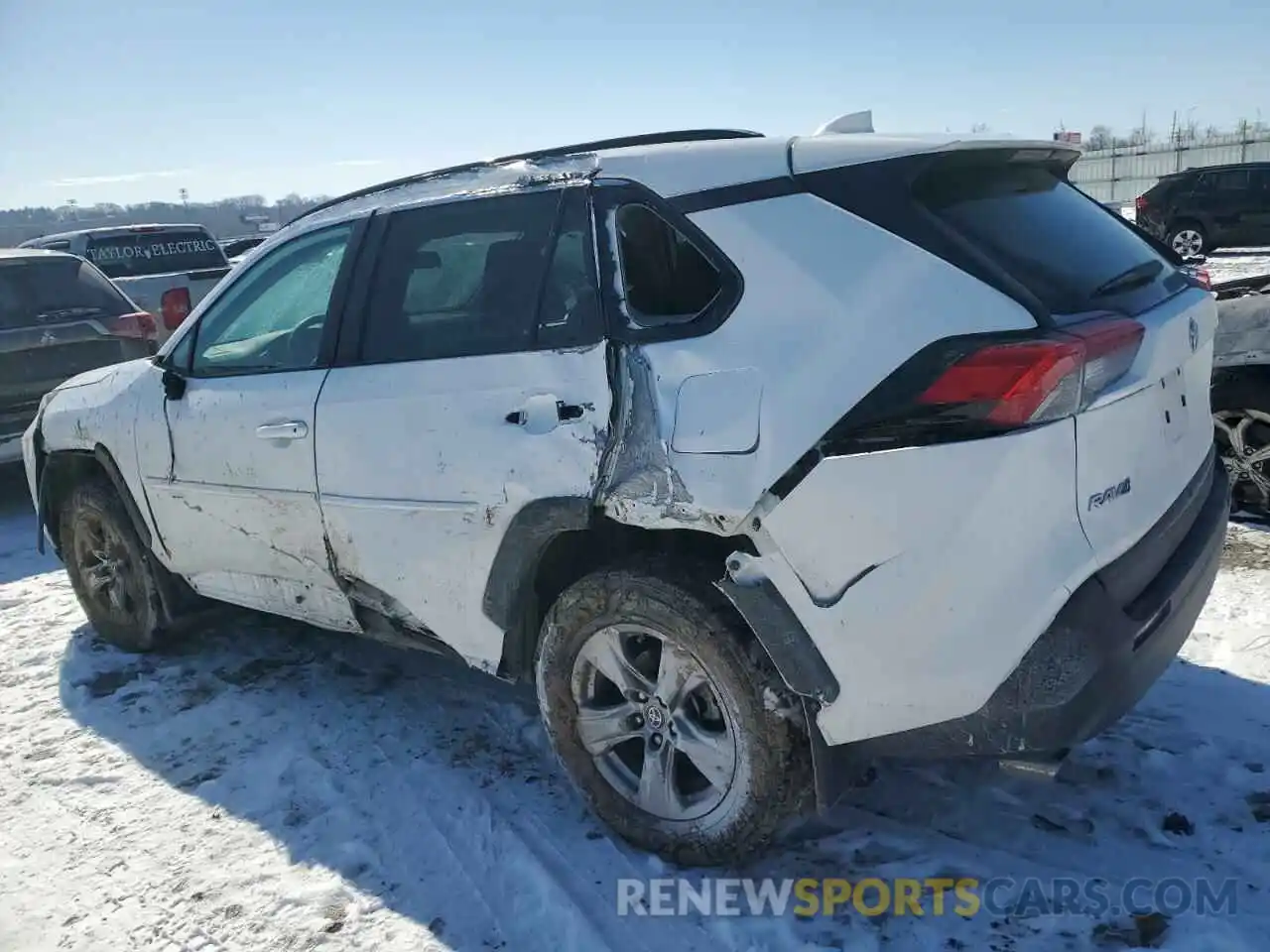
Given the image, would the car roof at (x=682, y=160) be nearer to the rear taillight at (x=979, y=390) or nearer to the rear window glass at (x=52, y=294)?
the rear taillight at (x=979, y=390)

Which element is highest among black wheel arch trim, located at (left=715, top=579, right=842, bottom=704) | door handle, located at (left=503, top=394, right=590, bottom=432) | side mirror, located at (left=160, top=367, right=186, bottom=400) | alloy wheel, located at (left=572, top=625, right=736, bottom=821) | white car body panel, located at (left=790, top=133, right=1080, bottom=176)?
white car body panel, located at (left=790, top=133, right=1080, bottom=176)

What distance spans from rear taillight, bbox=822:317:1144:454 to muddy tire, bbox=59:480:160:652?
11.2 ft

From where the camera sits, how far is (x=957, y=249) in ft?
7.68

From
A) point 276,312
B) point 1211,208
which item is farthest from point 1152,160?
point 276,312

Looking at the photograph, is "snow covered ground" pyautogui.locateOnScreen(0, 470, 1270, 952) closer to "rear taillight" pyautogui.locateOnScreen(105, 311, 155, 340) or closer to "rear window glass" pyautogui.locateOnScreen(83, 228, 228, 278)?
"rear taillight" pyautogui.locateOnScreen(105, 311, 155, 340)

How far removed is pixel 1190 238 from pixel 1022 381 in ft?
63.7

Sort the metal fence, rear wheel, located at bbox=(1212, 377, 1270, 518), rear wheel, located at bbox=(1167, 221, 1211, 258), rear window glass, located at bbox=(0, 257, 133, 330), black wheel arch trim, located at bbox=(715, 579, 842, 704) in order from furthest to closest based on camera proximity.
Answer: the metal fence → rear wheel, located at bbox=(1167, 221, 1211, 258) → rear window glass, located at bbox=(0, 257, 133, 330) → rear wheel, located at bbox=(1212, 377, 1270, 518) → black wheel arch trim, located at bbox=(715, 579, 842, 704)

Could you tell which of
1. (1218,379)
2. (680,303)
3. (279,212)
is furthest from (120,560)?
(279,212)

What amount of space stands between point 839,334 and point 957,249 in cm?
34

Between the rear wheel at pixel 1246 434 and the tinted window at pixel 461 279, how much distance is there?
3524 mm

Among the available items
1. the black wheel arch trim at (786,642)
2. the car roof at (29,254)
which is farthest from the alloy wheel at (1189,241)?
the black wheel arch trim at (786,642)

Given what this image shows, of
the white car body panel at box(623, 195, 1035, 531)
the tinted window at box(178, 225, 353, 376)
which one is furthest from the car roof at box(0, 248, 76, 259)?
the white car body panel at box(623, 195, 1035, 531)

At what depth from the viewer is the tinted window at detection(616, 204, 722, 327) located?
259cm

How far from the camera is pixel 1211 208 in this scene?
18.3 m
